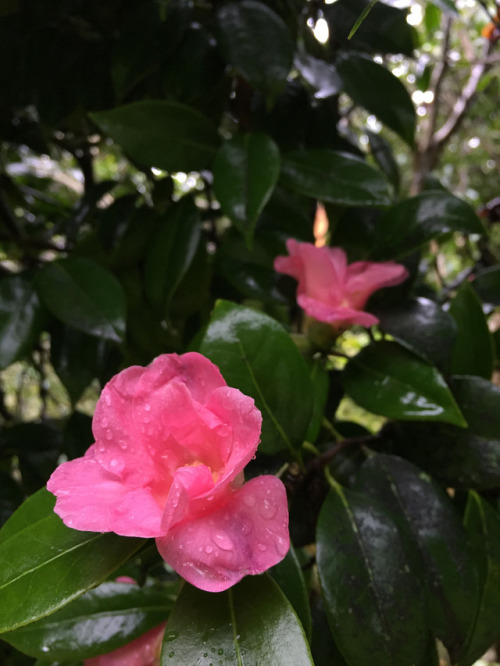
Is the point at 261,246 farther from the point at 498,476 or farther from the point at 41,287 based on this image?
the point at 498,476

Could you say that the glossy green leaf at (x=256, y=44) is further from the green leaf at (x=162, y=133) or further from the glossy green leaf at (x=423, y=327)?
the glossy green leaf at (x=423, y=327)

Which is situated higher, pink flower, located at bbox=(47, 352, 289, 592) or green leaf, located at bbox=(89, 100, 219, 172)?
green leaf, located at bbox=(89, 100, 219, 172)

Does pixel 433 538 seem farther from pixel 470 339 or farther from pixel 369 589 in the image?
pixel 470 339

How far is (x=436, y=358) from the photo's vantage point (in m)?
0.54

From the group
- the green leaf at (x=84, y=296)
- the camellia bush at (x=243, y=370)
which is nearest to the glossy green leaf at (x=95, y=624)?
the camellia bush at (x=243, y=370)

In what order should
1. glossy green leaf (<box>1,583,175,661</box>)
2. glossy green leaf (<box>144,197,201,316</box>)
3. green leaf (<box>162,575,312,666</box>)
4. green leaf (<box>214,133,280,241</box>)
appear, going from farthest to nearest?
glossy green leaf (<box>144,197,201,316</box>) < green leaf (<box>214,133,280,241</box>) < glossy green leaf (<box>1,583,175,661</box>) < green leaf (<box>162,575,312,666</box>)

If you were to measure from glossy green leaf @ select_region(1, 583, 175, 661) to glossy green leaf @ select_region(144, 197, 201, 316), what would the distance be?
32 cm

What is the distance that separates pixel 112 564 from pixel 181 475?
81mm

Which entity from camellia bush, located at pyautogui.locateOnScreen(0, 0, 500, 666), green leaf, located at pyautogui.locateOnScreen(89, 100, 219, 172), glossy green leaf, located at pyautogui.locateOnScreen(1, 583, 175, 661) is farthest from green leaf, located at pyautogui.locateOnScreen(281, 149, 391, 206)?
glossy green leaf, located at pyautogui.locateOnScreen(1, 583, 175, 661)

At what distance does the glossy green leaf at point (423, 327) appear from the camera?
1.80 feet

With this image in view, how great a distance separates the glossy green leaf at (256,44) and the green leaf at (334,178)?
0.31 ft

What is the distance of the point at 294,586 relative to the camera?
0.40 metres

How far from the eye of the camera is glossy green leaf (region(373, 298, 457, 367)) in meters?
0.55

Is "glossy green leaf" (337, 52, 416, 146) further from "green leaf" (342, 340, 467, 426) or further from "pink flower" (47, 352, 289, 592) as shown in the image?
"pink flower" (47, 352, 289, 592)
